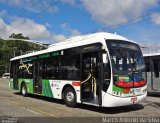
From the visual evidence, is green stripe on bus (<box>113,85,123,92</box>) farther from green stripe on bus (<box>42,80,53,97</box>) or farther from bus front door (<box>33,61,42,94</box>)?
bus front door (<box>33,61,42,94</box>)

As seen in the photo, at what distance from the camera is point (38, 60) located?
18281 mm

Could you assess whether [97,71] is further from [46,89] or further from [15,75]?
[15,75]

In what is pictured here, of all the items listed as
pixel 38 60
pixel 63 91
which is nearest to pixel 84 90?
pixel 63 91

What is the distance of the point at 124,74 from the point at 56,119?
3.32 meters

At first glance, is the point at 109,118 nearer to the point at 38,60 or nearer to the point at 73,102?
the point at 73,102

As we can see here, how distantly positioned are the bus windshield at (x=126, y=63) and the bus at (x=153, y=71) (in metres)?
6.32

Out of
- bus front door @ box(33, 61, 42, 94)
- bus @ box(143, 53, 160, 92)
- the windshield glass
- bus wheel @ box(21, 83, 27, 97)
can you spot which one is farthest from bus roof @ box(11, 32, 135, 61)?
bus @ box(143, 53, 160, 92)

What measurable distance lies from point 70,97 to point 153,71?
7399 millimetres

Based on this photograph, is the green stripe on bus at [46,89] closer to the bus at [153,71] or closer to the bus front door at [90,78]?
the bus front door at [90,78]

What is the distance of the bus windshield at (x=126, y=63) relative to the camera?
12.5 meters

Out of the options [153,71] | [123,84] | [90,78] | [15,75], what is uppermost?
[153,71]

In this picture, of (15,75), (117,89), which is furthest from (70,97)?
(15,75)

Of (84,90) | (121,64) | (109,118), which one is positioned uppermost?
(121,64)

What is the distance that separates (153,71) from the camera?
20.0 m
